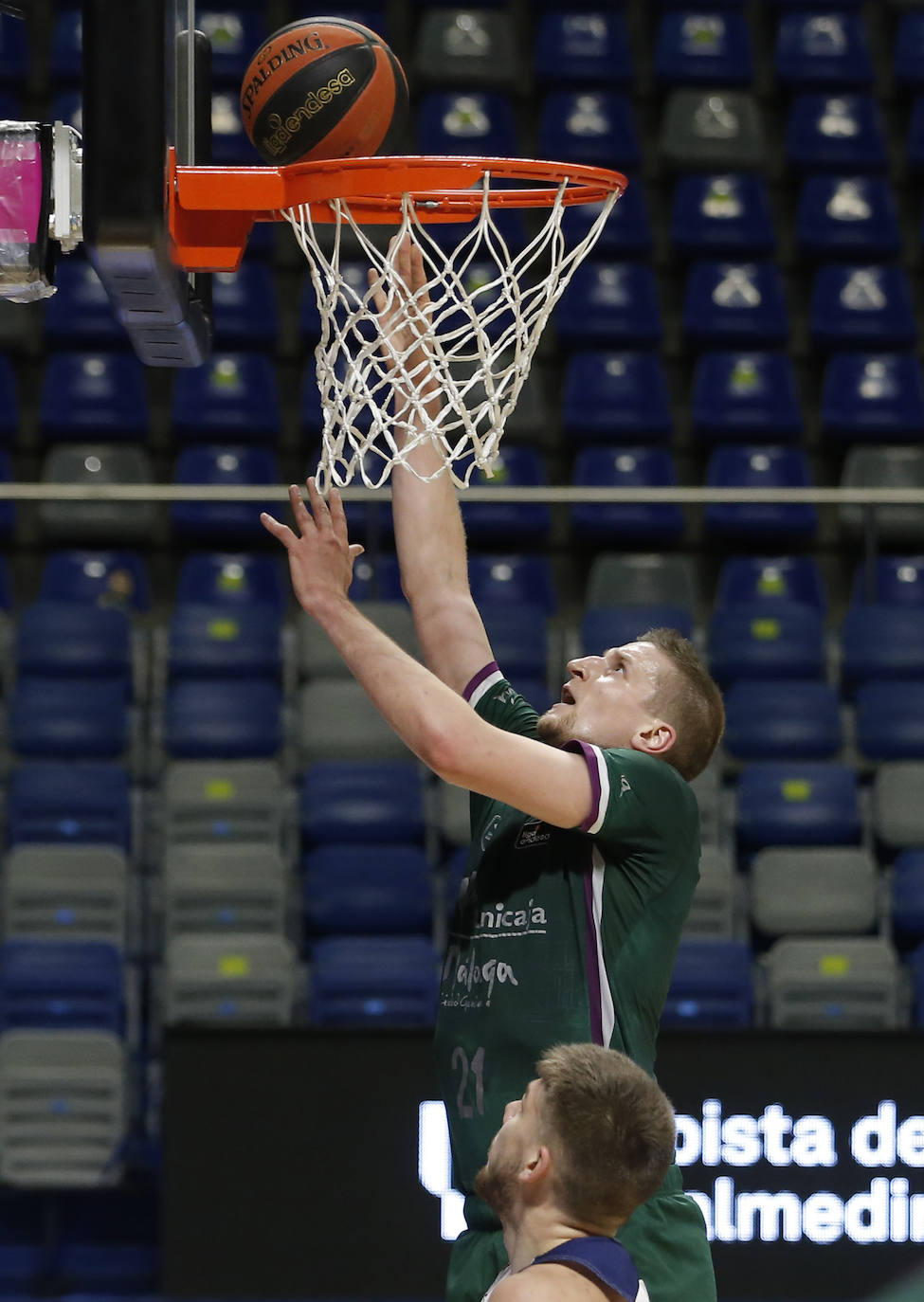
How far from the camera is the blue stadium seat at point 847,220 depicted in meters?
10.1

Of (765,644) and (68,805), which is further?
(765,644)

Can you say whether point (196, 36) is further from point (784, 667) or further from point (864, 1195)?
point (784, 667)

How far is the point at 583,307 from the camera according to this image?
9.66 meters

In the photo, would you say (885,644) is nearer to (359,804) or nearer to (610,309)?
(359,804)

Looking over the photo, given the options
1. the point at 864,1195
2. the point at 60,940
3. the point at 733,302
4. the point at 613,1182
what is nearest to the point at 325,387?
the point at 613,1182

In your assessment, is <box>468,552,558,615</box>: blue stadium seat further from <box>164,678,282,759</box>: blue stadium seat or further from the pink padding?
the pink padding

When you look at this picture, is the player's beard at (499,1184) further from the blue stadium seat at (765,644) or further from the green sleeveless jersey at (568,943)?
the blue stadium seat at (765,644)

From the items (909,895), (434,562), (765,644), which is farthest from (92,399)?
(434,562)

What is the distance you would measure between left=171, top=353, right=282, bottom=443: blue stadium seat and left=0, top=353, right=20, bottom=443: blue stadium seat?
0.70 metres

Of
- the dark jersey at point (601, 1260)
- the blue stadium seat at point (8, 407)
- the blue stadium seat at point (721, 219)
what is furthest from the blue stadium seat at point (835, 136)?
the dark jersey at point (601, 1260)

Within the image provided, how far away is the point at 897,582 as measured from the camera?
8.80 meters

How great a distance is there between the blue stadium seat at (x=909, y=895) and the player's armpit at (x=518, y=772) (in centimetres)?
454

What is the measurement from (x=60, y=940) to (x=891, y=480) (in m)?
4.26

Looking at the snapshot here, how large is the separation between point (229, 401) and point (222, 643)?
1.59m
